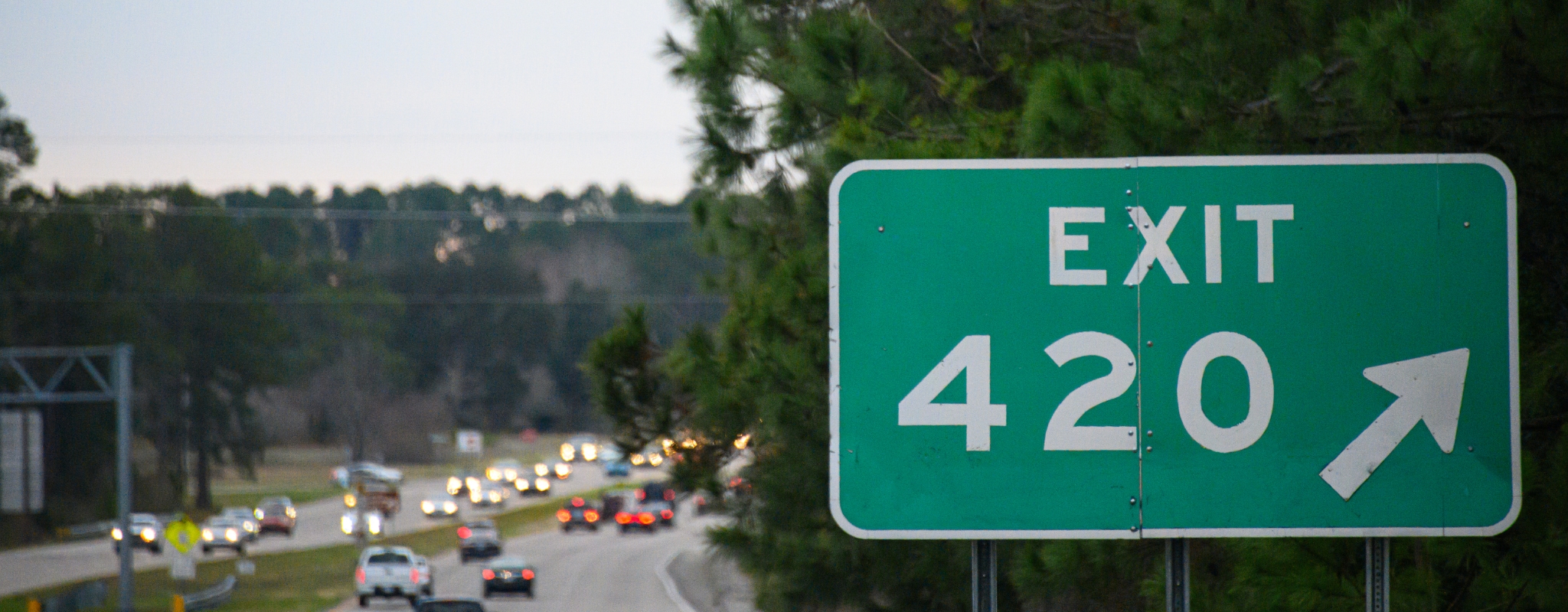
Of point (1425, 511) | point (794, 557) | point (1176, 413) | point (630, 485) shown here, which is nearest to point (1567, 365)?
point (1425, 511)

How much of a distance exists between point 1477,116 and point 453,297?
90815mm

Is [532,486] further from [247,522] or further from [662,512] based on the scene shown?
[247,522]

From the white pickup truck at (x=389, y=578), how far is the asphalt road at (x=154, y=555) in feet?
13.5

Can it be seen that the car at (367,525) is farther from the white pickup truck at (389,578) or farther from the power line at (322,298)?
the white pickup truck at (389,578)

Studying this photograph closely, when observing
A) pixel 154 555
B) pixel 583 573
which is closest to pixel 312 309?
pixel 154 555

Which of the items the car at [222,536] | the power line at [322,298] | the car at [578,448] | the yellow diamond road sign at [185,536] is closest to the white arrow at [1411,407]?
the yellow diamond road sign at [185,536]

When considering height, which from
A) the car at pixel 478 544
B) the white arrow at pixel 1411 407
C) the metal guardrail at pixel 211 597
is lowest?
the car at pixel 478 544

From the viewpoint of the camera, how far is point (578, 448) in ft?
331

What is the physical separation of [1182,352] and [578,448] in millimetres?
99213

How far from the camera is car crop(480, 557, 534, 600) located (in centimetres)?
3369

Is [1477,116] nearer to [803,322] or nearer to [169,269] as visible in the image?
[803,322]

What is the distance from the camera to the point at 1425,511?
313cm

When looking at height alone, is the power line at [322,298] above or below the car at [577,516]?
above

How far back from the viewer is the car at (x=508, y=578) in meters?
33.7
